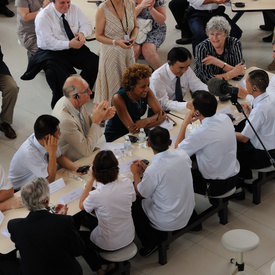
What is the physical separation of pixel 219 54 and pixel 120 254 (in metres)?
2.88

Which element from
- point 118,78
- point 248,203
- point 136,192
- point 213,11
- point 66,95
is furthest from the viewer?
point 213,11

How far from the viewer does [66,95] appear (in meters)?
4.64

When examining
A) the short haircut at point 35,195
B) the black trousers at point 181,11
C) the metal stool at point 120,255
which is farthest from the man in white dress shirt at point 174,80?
the black trousers at point 181,11

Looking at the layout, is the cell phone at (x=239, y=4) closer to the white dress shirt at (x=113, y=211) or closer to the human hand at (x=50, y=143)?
the human hand at (x=50, y=143)

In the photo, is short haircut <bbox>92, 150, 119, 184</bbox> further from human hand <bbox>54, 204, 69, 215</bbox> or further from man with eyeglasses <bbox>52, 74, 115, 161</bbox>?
man with eyeglasses <bbox>52, 74, 115, 161</bbox>

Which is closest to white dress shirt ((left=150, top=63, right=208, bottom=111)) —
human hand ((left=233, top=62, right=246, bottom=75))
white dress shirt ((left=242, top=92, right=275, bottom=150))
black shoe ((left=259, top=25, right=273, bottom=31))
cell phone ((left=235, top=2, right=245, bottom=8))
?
human hand ((left=233, top=62, right=246, bottom=75))

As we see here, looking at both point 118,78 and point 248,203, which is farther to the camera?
point 118,78

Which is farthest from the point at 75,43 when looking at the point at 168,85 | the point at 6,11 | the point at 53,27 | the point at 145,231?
the point at 6,11

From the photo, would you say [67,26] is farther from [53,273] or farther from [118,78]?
[53,273]

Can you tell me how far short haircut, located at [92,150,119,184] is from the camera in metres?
3.62

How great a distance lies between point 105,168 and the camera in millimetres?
3621

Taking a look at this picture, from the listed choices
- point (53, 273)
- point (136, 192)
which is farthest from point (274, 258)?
point (53, 273)

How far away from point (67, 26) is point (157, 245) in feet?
10.4

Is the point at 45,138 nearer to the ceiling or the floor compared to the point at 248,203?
nearer to the ceiling
